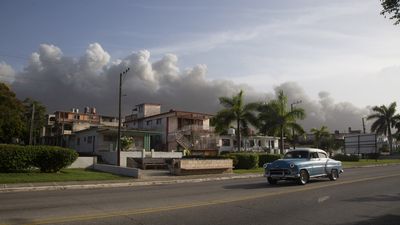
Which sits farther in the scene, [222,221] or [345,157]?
[345,157]

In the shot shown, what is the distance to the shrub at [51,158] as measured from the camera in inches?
945

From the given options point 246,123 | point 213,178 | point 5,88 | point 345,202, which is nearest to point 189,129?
point 246,123

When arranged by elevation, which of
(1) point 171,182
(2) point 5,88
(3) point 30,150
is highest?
(2) point 5,88

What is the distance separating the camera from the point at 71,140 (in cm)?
5788

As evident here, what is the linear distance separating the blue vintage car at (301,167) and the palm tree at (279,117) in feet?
74.7

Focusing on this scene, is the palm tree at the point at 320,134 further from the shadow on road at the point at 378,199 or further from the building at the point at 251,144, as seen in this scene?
the shadow on road at the point at 378,199

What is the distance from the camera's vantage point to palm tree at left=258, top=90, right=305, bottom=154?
44156 millimetres

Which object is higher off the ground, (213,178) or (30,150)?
(30,150)

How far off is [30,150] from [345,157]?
140ft

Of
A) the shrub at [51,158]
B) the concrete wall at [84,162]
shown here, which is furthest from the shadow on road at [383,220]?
the concrete wall at [84,162]

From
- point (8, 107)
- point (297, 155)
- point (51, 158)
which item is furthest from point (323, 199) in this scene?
point (8, 107)

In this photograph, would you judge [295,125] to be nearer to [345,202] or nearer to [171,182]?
[171,182]

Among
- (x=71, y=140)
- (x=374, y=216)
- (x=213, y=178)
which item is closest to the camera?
(x=374, y=216)

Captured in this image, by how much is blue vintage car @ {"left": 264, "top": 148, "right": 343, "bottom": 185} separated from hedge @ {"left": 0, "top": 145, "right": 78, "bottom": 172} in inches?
503
